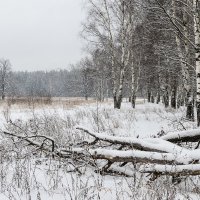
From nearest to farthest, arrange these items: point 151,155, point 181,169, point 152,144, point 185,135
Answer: point 181,169
point 151,155
point 152,144
point 185,135

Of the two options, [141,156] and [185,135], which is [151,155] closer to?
[141,156]

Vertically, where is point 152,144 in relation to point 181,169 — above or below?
above

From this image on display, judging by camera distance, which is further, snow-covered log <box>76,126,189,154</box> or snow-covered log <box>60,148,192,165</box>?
snow-covered log <box>76,126,189,154</box>

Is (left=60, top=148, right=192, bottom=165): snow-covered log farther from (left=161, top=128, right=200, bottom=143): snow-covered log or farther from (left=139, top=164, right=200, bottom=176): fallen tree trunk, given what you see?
(left=161, top=128, right=200, bottom=143): snow-covered log

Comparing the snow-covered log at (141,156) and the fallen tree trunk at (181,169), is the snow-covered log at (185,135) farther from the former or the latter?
the fallen tree trunk at (181,169)

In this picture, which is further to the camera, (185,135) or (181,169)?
(185,135)

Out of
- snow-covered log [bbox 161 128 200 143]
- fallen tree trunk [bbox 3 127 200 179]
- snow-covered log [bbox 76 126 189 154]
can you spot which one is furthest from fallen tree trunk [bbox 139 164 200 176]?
snow-covered log [bbox 161 128 200 143]

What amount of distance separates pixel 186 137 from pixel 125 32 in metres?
15.6

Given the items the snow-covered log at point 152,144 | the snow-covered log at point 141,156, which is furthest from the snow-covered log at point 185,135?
the snow-covered log at point 141,156

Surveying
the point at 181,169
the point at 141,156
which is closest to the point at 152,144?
the point at 141,156

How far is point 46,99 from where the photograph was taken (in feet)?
60.6

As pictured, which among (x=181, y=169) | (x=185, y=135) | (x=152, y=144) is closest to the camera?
(x=181, y=169)

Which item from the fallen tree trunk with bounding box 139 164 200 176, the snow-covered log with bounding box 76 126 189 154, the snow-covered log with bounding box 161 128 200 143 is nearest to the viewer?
the fallen tree trunk with bounding box 139 164 200 176

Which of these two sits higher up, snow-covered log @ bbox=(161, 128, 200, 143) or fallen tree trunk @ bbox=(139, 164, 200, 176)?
snow-covered log @ bbox=(161, 128, 200, 143)
